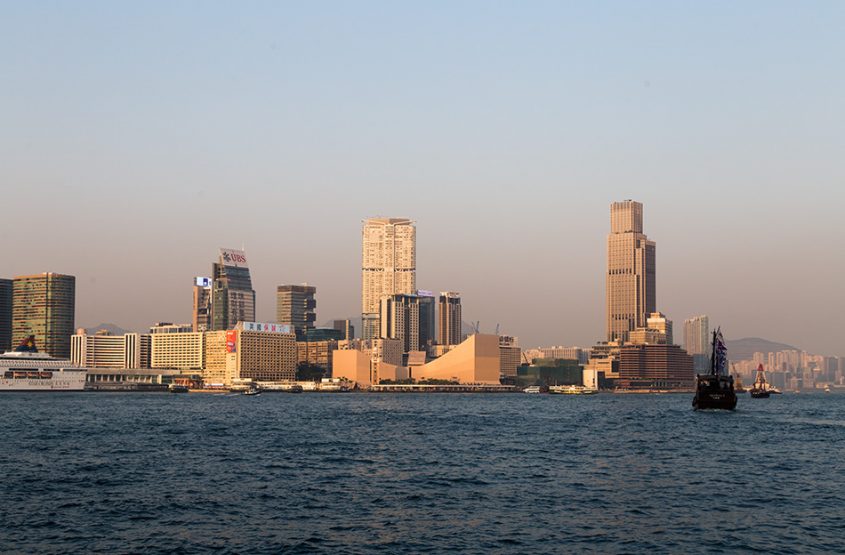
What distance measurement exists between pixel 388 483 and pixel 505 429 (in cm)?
5288

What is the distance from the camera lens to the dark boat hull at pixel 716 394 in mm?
151125

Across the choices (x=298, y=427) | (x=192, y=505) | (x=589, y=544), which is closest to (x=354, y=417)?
(x=298, y=427)

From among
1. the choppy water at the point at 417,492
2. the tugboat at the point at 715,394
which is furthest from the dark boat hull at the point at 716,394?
the choppy water at the point at 417,492

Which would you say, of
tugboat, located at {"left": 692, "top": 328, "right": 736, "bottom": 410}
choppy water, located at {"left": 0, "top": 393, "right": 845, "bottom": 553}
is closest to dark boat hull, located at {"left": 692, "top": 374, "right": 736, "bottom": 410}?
tugboat, located at {"left": 692, "top": 328, "right": 736, "bottom": 410}

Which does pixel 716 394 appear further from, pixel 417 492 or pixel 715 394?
pixel 417 492

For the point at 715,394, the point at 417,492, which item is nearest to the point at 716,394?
the point at 715,394

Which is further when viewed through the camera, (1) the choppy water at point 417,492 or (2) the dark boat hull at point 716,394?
(2) the dark boat hull at point 716,394

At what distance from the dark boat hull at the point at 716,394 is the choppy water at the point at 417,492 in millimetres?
53745

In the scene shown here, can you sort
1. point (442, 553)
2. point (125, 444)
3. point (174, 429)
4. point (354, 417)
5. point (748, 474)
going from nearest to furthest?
point (442, 553) < point (748, 474) < point (125, 444) < point (174, 429) < point (354, 417)

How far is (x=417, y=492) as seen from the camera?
55.6m

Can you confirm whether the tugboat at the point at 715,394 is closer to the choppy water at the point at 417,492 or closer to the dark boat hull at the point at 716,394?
the dark boat hull at the point at 716,394

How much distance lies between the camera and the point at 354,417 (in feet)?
459

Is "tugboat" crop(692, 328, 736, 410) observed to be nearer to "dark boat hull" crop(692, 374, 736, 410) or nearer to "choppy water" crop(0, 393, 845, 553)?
"dark boat hull" crop(692, 374, 736, 410)

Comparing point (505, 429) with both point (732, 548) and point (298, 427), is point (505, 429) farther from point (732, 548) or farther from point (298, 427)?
point (732, 548)
